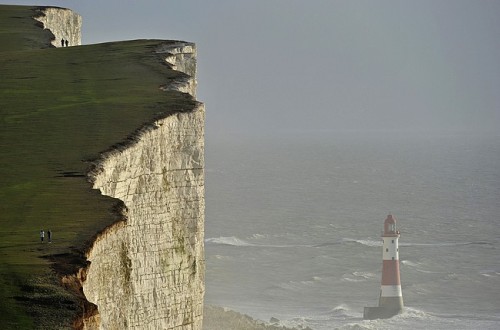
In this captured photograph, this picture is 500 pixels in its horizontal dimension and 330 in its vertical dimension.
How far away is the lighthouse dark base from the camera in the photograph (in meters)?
73.0

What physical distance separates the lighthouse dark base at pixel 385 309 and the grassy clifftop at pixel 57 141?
84.5ft

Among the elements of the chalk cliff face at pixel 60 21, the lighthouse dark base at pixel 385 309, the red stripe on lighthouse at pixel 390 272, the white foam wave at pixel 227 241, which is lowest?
the lighthouse dark base at pixel 385 309

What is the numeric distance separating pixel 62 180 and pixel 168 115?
4.63 metres

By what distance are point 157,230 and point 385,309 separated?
4599 cm

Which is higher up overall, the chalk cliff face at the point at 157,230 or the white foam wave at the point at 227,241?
the chalk cliff face at the point at 157,230

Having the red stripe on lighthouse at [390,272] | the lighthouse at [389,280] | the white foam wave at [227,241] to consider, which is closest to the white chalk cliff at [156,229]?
the lighthouse at [389,280]

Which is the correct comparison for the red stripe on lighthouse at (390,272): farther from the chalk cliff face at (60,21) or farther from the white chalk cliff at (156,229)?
the white chalk cliff at (156,229)

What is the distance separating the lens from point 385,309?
73188 millimetres

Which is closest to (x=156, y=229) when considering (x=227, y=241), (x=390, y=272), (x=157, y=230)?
(x=157, y=230)

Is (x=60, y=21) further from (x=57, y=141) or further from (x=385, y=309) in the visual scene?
(x=57, y=141)

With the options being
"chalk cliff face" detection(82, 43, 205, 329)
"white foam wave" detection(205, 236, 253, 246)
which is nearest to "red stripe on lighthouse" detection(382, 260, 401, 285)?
"white foam wave" detection(205, 236, 253, 246)

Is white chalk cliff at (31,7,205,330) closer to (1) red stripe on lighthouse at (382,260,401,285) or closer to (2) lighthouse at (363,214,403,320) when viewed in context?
(2) lighthouse at (363,214,403,320)

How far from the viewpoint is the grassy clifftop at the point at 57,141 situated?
19.0m

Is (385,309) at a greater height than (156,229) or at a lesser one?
lesser
